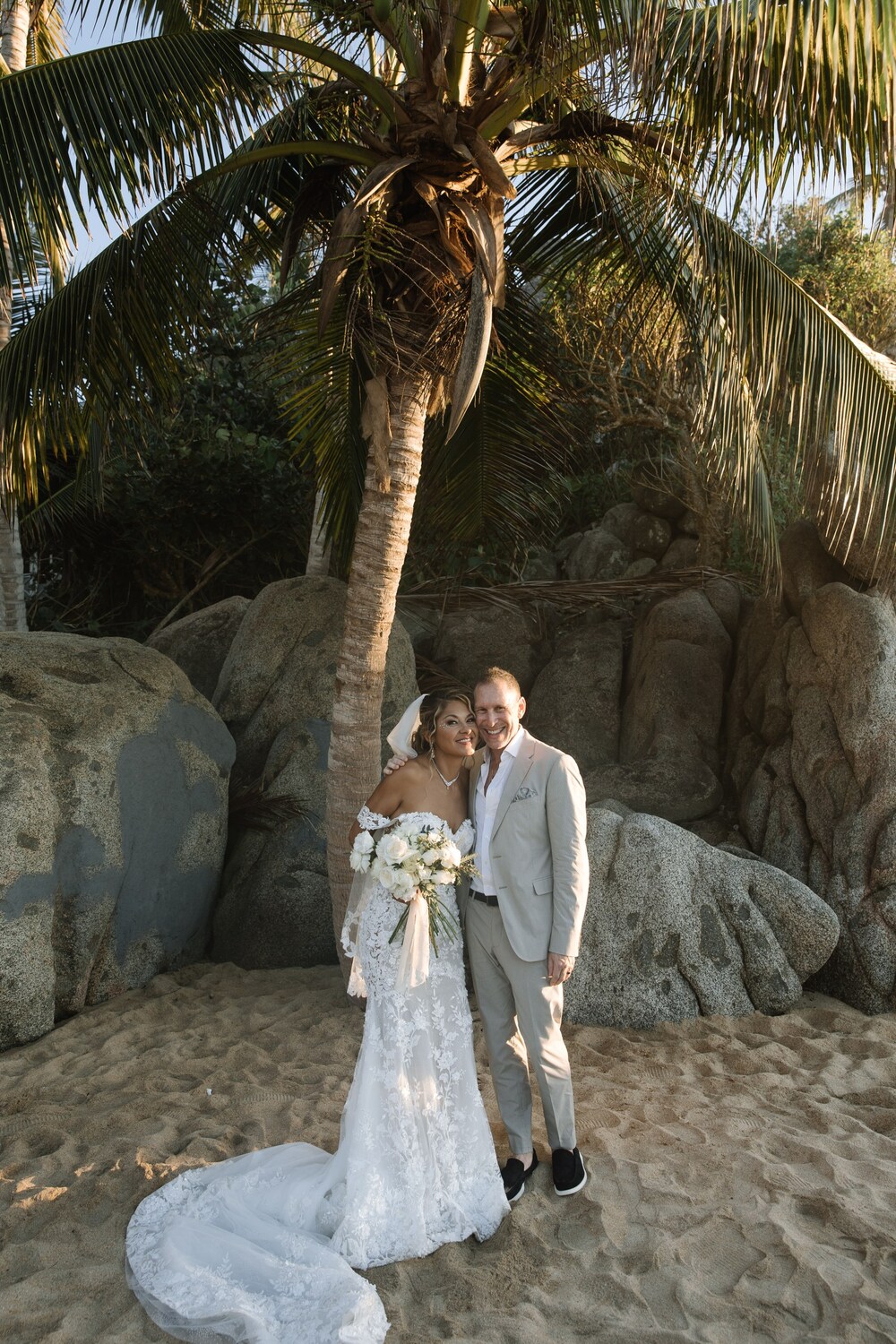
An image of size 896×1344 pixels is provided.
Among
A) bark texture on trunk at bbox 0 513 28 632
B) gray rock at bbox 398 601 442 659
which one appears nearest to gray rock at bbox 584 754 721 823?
gray rock at bbox 398 601 442 659

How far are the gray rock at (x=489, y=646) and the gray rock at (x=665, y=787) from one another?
1756 millimetres

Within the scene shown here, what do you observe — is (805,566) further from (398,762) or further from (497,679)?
(398,762)

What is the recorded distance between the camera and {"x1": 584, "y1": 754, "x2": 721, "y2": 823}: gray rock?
890cm

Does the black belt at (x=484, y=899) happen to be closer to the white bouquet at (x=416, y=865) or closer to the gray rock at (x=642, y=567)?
the white bouquet at (x=416, y=865)

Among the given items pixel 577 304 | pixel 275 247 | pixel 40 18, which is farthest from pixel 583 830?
pixel 40 18

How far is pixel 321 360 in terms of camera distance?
7.29 metres

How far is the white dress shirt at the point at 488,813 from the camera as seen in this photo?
449cm

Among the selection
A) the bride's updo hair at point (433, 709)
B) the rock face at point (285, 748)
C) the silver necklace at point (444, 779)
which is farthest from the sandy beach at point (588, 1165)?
the bride's updo hair at point (433, 709)

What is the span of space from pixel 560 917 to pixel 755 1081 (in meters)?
2.09

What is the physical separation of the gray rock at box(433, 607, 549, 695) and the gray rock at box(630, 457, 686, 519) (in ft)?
6.50

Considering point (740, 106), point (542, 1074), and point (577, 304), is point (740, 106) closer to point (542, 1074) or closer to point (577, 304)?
point (577, 304)

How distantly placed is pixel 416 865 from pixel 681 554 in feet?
27.0

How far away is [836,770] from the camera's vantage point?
789 centimetres

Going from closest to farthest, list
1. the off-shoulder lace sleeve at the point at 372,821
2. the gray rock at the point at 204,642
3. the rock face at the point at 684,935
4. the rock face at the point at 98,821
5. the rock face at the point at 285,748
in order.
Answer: the off-shoulder lace sleeve at the point at 372,821
the rock face at the point at 98,821
the rock face at the point at 684,935
the rock face at the point at 285,748
the gray rock at the point at 204,642
